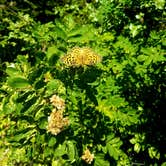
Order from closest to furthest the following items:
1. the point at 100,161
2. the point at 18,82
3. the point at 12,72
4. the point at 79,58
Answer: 1. the point at 79,58
2. the point at 18,82
3. the point at 12,72
4. the point at 100,161

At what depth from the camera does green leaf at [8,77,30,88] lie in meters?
2.27

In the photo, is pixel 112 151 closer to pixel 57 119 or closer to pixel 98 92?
pixel 98 92

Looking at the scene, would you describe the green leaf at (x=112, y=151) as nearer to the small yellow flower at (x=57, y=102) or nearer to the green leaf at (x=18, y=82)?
the small yellow flower at (x=57, y=102)

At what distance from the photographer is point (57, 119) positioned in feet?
7.20

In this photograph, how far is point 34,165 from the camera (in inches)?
144

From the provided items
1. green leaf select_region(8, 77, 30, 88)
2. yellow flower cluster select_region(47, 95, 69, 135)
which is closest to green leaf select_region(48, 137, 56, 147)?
yellow flower cluster select_region(47, 95, 69, 135)

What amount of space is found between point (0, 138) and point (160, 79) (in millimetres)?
2012

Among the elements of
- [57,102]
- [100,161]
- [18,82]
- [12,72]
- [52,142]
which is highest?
[12,72]

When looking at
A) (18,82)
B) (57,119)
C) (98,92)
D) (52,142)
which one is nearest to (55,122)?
(57,119)

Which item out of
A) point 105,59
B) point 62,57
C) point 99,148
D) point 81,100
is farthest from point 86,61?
point 105,59

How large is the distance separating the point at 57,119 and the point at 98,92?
2.57 ft

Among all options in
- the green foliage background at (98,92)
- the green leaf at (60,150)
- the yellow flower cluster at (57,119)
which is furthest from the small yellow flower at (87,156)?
the yellow flower cluster at (57,119)

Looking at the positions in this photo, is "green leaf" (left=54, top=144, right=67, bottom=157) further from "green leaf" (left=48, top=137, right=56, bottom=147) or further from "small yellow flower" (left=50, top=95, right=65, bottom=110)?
"small yellow flower" (left=50, top=95, right=65, bottom=110)

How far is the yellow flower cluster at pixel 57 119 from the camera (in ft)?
7.20
